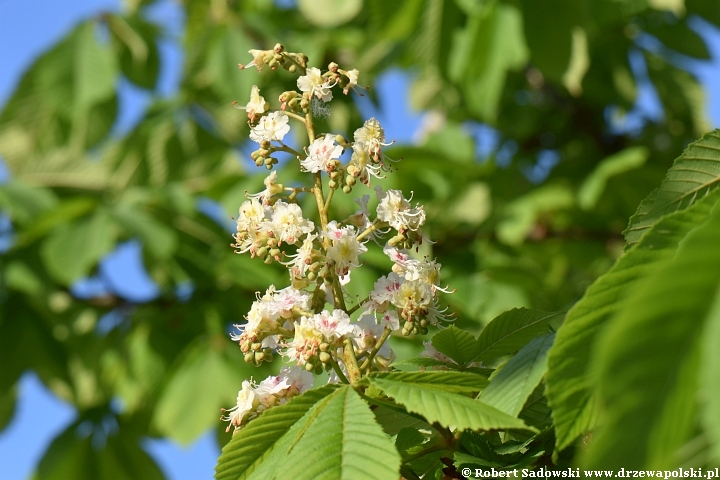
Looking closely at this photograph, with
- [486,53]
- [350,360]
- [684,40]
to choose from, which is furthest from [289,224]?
[684,40]

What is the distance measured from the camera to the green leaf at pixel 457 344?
94cm

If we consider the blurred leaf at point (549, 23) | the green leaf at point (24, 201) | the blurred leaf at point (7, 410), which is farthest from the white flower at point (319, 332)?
the blurred leaf at point (7, 410)

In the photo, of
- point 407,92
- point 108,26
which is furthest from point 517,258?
point 108,26

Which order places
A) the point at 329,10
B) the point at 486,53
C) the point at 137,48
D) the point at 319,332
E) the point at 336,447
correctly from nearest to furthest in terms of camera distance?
the point at 336,447 < the point at 319,332 < the point at 486,53 < the point at 329,10 < the point at 137,48


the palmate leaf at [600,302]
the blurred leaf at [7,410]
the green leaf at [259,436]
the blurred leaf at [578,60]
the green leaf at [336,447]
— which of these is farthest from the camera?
the blurred leaf at [7,410]

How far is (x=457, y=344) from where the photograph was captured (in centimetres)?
96

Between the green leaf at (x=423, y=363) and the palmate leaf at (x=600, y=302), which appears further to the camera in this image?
the green leaf at (x=423, y=363)

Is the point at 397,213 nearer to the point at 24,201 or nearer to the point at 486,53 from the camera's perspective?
the point at 486,53

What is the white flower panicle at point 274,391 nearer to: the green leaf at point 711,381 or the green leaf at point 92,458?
the green leaf at point 711,381

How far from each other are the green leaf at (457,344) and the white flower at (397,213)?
0.44 feet

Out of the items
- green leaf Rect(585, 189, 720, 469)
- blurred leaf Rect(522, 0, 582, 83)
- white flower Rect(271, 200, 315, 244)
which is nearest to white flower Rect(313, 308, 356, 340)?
white flower Rect(271, 200, 315, 244)

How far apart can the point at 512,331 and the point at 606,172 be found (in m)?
2.36

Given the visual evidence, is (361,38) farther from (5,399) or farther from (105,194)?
(5,399)

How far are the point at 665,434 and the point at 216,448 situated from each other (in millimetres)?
3639
